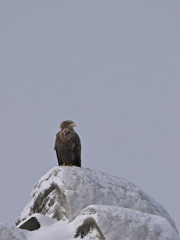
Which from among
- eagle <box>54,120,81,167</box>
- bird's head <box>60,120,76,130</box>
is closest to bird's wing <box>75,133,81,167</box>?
eagle <box>54,120,81,167</box>

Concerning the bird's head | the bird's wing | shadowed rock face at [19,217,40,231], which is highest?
→ the bird's head

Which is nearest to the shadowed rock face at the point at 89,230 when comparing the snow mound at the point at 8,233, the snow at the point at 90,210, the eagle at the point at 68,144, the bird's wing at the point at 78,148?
the snow at the point at 90,210

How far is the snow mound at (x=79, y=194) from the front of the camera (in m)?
8.26

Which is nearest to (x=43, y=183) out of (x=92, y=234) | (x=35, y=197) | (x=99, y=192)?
(x=35, y=197)

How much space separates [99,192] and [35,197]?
145 cm

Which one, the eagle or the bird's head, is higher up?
the bird's head

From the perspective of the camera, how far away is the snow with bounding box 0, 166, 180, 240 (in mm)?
6395

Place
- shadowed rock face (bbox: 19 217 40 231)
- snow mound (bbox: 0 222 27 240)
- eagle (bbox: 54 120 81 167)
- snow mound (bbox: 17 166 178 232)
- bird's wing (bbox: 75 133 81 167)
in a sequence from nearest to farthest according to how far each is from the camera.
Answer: snow mound (bbox: 0 222 27 240) < shadowed rock face (bbox: 19 217 40 231) < snow mound (bbox: 17 166 178 232) < eagle (bbox: 54 120 81 167) < bird's wing (bbox: 75 133 81 167)

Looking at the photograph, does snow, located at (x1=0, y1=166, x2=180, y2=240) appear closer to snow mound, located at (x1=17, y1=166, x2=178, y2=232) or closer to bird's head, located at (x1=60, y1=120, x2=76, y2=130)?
snow mound, located at (x1=17, y1=166, x2=178, y2=232)

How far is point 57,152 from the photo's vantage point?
11750 millimetres

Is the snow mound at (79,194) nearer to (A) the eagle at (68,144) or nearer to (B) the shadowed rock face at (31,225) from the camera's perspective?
(B) the shadowed rock face at (31,225)

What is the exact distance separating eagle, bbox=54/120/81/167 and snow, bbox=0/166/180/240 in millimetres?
2055

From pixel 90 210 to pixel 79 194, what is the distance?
171 centimetres

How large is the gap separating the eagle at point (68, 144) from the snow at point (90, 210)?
206 centimetres
